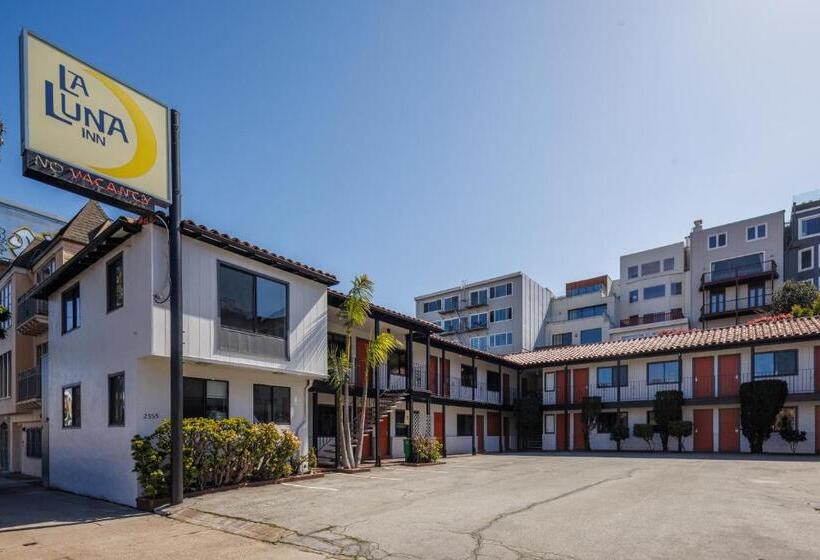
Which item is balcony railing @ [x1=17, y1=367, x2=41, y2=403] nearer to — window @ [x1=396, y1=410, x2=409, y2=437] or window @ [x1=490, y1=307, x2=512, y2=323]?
window @ [x1=396, y1=410, x2=409, y2=437]

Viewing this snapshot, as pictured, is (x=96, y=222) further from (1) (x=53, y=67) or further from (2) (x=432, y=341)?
(2) (x=432, y=341)

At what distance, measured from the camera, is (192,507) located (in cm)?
1026

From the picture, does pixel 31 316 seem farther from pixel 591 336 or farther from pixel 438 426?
pixel 591 336

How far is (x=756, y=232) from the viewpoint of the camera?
4372 cm

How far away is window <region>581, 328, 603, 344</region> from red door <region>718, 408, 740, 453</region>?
74.6ft

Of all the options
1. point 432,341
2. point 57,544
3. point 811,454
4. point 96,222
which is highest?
point 96,222

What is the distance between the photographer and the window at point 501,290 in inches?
2042

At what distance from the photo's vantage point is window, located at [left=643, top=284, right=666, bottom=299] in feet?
161

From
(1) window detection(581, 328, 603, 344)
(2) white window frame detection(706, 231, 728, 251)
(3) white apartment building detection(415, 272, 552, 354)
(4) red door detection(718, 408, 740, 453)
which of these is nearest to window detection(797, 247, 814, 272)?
(2) white window frame detection(706, 231, 728, 251)

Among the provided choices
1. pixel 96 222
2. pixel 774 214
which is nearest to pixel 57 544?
pixel 96 222

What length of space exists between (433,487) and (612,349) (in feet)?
69.7

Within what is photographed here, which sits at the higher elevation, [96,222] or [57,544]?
[96,222]

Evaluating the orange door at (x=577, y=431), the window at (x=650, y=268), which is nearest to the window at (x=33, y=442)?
the orange door at (x=577, y=431)

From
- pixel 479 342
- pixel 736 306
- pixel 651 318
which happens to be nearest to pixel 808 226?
pixel 736 306
